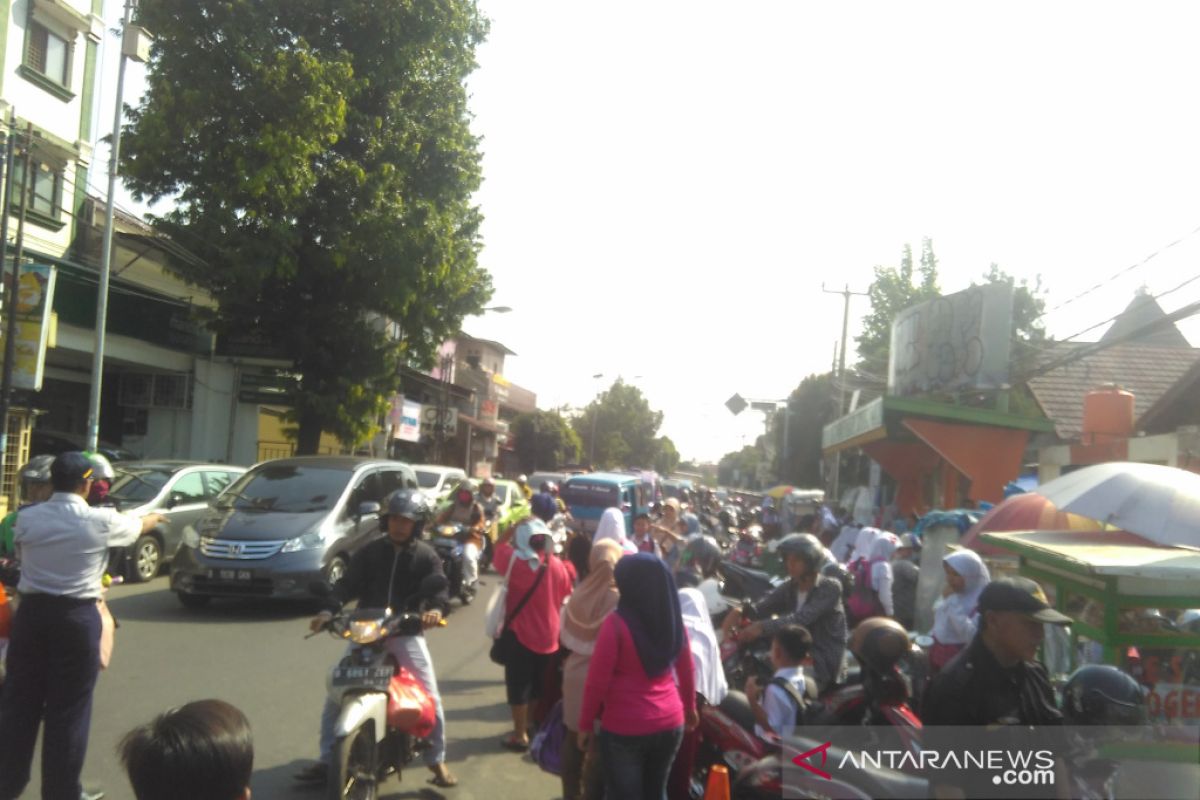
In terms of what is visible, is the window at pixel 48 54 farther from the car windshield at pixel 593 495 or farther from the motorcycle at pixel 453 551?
the motorcycle at pixel 453 551

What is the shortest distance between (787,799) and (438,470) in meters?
15.2

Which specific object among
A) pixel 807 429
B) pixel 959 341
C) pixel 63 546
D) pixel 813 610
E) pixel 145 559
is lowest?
pixel 145 559

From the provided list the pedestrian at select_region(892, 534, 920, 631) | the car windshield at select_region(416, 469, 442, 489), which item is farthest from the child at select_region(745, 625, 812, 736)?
the car windshield at select_region(416, 469, 442, 489)

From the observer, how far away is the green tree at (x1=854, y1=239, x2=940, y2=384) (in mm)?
33188

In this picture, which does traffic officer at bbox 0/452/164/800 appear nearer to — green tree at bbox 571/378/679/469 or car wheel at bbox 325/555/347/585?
car wheel at bbox 325/555/347/585

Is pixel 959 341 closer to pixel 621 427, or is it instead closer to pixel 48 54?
pixel 48 54

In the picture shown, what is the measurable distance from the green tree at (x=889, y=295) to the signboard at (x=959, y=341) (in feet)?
35.5

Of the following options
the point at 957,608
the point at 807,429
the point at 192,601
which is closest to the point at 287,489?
the point at 192,601

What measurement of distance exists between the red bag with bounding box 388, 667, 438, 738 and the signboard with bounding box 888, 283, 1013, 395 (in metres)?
13.5

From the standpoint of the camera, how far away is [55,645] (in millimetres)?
4277

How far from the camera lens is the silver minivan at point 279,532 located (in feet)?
34.9

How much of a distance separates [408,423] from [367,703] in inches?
1083

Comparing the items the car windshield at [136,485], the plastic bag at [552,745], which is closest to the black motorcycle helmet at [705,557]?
the plastic bag at [552,745]

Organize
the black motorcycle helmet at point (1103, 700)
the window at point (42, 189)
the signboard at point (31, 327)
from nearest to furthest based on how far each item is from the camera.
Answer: the black motorcycle helmet at point (1103, 700) → the signboard at point (31, 327) → the window at point (42, 189)
